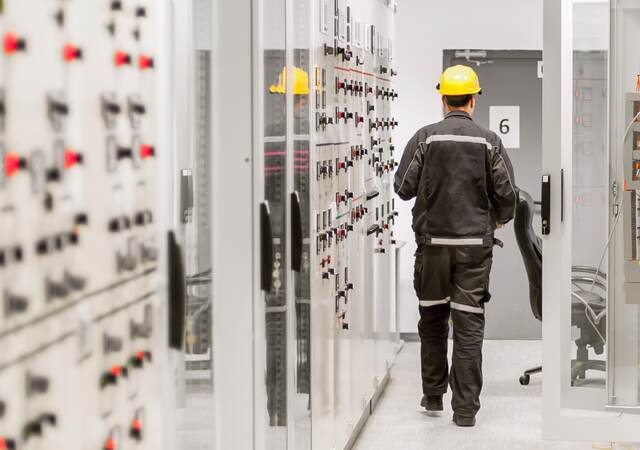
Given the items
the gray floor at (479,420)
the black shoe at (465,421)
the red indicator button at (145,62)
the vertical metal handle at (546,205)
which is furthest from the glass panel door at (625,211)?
Result: the red indicator button at (145,62)

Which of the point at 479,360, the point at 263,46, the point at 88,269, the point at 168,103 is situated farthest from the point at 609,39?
the point at 88,269

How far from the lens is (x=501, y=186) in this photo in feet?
17.2

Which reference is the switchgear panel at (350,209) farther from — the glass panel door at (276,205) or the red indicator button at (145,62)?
the red indicator button at (145,62)

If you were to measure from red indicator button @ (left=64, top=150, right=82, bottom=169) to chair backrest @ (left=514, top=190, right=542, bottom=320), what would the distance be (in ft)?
14.0

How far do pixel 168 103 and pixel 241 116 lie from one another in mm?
744

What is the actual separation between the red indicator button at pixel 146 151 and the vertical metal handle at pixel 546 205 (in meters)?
2.68

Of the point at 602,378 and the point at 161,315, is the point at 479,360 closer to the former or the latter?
the point at 602,378

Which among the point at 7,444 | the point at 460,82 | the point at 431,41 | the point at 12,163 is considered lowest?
the point at 7,444

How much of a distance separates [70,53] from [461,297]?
12.6 feet

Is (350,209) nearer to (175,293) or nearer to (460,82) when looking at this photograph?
(460,82)

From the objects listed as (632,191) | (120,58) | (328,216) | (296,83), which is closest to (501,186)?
(632,191)

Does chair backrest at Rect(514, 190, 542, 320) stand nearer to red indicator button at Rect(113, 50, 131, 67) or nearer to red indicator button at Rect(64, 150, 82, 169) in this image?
red indicator button at Rect(113, 50, 131, 67)

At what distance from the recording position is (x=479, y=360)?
5.37m

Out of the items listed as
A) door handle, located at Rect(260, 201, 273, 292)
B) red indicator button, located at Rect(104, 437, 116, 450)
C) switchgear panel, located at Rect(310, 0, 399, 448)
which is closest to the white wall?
switchgear panel, located at Rect(310, 0, 399, 448)
